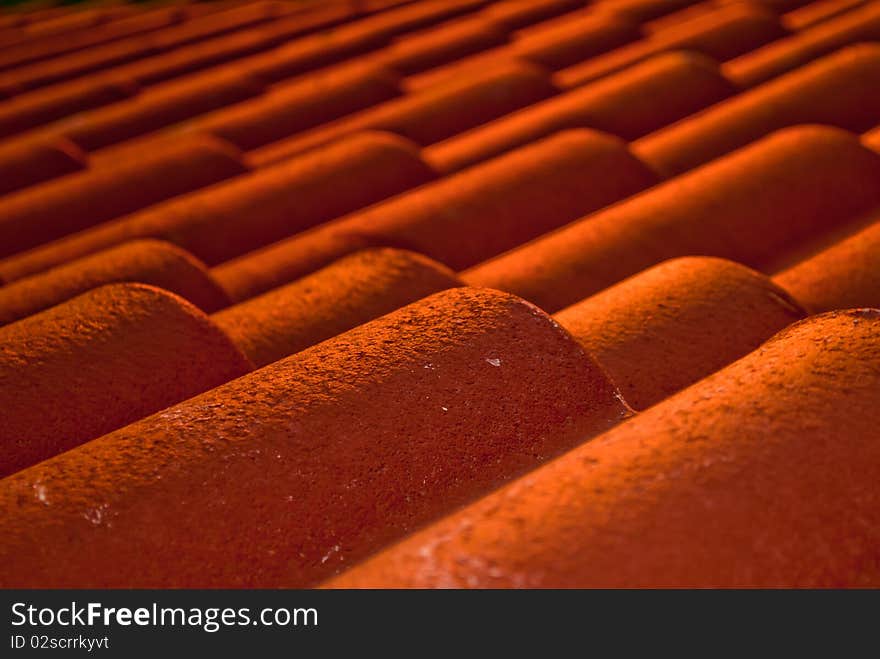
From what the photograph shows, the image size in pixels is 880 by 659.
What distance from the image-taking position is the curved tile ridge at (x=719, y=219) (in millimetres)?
1305

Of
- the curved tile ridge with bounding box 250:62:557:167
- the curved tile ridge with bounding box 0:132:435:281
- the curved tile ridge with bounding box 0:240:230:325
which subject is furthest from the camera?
the curved tile ridge with bounding box 250:62:557:167

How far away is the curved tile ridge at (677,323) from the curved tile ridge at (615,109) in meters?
0.85

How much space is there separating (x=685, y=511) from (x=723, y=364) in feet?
1.35

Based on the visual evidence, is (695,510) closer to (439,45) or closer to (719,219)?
(719,219)

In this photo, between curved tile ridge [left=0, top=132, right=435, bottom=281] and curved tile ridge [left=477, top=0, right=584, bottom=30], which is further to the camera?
curved tile ridge [left=477, top=0, right=584, bottom=30]

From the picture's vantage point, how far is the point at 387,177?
5.85ft

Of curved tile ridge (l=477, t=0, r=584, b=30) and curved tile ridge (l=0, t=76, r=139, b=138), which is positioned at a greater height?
curved tile ridge (l=477, t=0, r=584, b=30)

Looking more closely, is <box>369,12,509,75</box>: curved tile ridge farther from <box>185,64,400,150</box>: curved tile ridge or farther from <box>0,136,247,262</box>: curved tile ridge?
<box>0,136,247,262</box>: curved tile ridge

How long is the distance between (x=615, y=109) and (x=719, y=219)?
26.1 inches

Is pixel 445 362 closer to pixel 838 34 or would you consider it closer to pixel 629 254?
pixel 629 254

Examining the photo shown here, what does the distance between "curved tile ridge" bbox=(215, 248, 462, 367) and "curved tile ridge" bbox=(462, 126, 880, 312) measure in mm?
107

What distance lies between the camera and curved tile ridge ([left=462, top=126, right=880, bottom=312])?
1.30m

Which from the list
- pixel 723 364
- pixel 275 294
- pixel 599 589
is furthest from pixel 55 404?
pixel 723 364

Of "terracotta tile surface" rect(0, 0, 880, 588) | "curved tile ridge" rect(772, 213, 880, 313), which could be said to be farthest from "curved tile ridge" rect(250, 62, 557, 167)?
"curved tile ridge" rect(772, 213, 880, 313)
